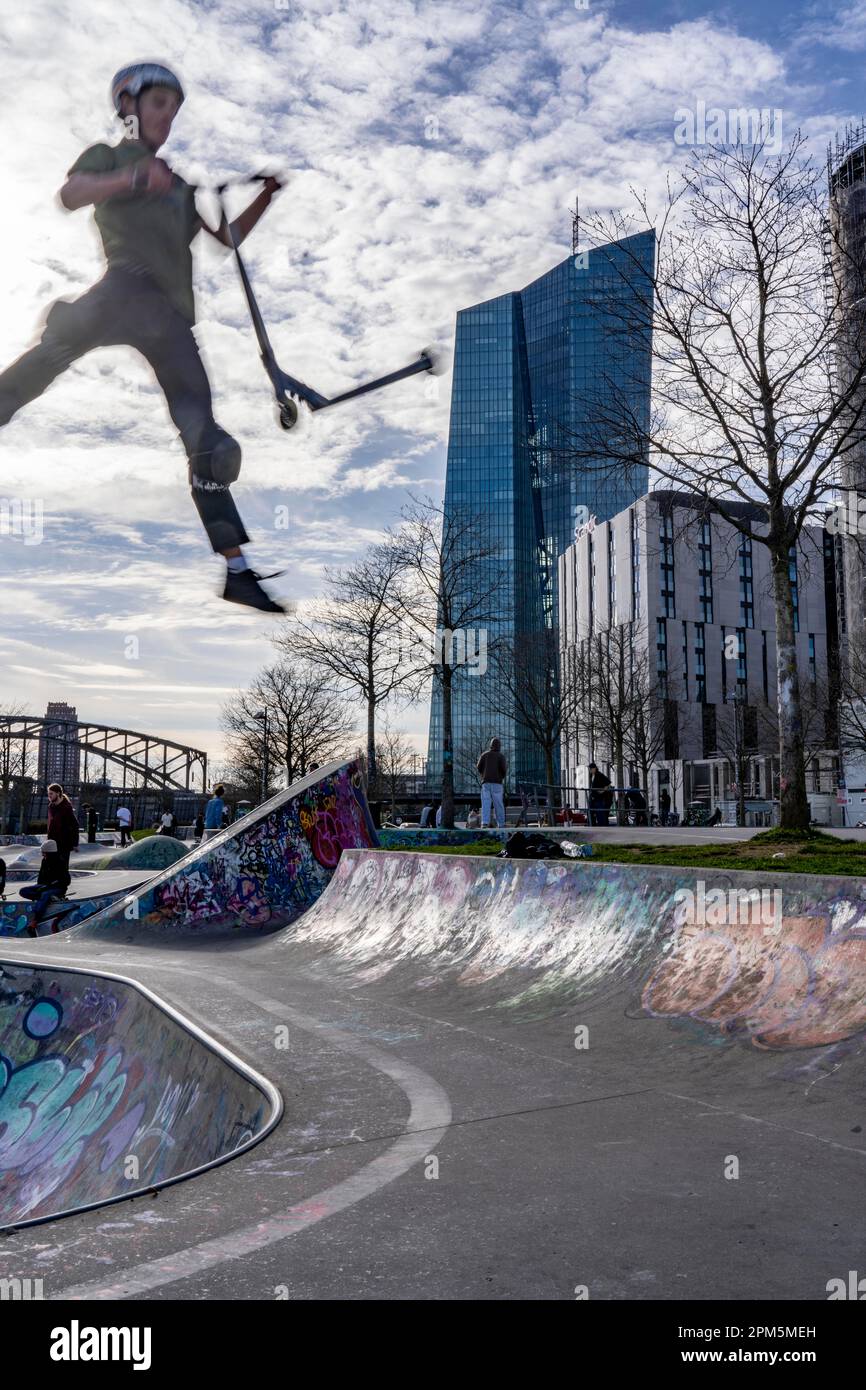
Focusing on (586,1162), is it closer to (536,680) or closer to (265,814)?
(265,814)

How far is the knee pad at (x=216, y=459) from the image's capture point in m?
14.9

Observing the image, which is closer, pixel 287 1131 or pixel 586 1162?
pixel 586 1162

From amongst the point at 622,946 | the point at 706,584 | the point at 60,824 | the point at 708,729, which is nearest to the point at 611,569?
the point at 706,584

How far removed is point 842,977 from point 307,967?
233 inches

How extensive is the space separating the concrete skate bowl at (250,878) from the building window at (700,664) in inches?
2574

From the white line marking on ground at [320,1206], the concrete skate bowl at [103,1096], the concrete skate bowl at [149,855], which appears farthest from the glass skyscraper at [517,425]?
the white line marking on ground at [320,1206]

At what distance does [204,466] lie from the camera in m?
14.9

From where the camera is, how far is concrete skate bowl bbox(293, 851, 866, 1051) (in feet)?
17.2

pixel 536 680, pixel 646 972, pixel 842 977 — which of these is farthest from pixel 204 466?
pixel 536 680

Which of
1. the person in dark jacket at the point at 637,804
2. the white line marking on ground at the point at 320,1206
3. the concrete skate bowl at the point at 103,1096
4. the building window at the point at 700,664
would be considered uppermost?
the building window at the point at 700,664

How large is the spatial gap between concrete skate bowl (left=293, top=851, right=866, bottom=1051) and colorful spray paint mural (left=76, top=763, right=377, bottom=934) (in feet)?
10.7

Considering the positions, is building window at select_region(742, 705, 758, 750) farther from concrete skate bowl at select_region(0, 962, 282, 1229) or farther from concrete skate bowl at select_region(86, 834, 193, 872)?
concrete skate bowl at select_region(0, 962, 282, 1229)

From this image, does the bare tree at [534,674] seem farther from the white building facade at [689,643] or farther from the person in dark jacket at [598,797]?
the white building facade at [689,643]

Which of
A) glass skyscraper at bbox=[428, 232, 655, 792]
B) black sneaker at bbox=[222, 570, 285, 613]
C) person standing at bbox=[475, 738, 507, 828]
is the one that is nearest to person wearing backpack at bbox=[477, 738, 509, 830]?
person standing at bbox=[475, 738, 507, 828]
